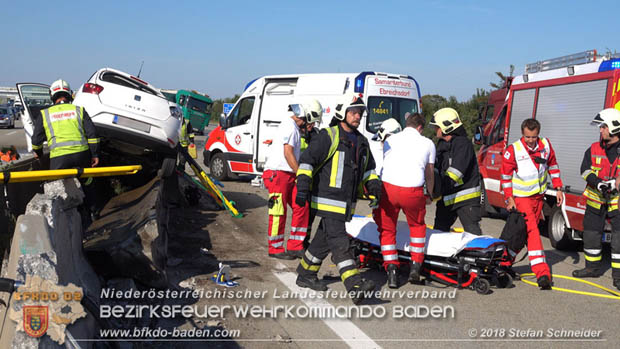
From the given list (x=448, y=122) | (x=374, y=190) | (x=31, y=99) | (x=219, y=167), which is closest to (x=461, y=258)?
(x=374, y=190)

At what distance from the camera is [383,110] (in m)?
12.0

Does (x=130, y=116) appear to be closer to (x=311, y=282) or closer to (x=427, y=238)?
(x=311, y=282)

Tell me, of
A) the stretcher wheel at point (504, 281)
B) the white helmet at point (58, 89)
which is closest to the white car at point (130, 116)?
the white helmet at point (58, 89)

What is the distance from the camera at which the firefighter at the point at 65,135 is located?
6.31 metres

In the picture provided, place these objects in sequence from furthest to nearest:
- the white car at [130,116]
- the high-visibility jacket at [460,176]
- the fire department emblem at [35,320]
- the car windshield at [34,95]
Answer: the car windshield at [34,95] → the white car at [130,116] → the high-visibility jacket at [460,176] → the fire department emblem at [35,320]

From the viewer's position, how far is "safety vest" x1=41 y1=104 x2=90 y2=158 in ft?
20.7

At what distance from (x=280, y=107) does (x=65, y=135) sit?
699cm

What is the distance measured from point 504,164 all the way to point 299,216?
2.37 metres

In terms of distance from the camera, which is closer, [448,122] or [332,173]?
[332,173]

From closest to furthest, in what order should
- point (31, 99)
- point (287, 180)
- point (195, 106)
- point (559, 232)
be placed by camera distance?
point (287, 180)
point (559, 232)
point (31, 99)
point (195, 106)

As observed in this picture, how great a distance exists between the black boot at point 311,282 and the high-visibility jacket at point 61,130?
9.43 ft

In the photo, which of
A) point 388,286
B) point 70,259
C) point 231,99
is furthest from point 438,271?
point 231,99

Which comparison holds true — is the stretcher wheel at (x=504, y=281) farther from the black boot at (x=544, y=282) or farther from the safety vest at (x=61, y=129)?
the safety vest at (x=61, y=129)

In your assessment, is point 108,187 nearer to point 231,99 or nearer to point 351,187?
point 351,187
